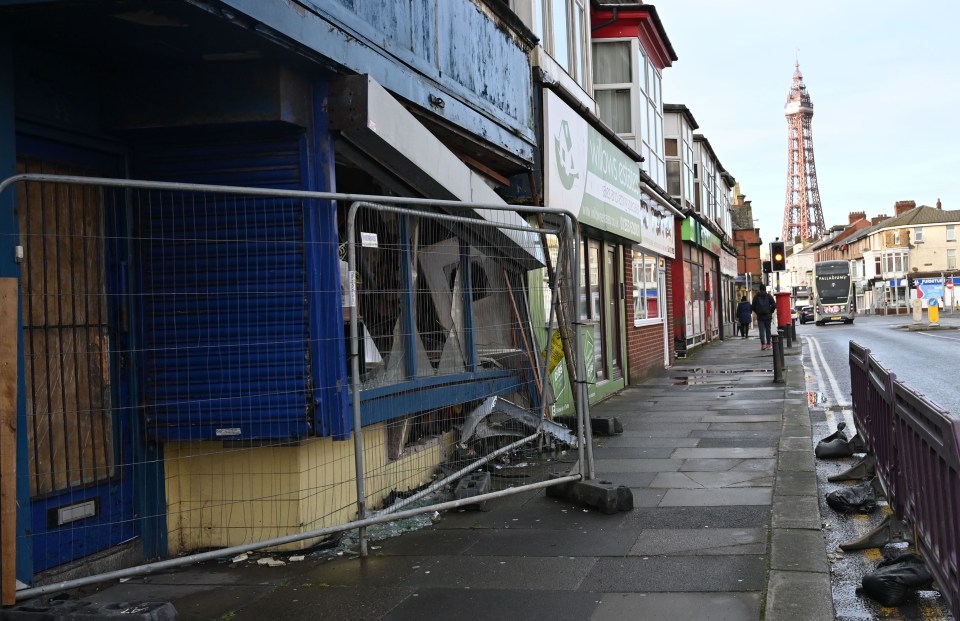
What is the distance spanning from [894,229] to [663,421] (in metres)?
95.5

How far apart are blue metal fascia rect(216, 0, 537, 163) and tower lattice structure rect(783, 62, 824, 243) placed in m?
176

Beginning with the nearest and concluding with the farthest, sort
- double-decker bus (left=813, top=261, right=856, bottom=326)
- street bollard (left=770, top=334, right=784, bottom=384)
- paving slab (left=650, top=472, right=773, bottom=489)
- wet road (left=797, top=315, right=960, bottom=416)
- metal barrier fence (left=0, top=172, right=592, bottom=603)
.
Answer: metal barrier fence (left=0, top=172, right=592, bottom=603) → paving slab (left=650, top=472, right=773, bottom=489) → wet road (left=797, top=315, right=960, bottom=416) → street bollard (left=770, top=334, right=784, bottom=384) → double-decker bus (left=813, top=261, right=856, bottom=326)

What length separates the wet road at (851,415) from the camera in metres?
4.42

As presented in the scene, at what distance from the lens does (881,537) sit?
5.43m

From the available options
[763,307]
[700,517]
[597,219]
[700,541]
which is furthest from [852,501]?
[763,307]

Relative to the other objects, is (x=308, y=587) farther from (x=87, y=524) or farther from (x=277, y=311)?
(x=277, y=311)

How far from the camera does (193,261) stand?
5723 mm

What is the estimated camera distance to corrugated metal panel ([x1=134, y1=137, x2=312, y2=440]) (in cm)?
568

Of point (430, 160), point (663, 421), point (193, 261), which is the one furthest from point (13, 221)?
point (663, 421)

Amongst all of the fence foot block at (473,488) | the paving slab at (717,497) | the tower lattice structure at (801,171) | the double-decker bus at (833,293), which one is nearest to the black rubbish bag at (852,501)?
the paving slab at (717,497)

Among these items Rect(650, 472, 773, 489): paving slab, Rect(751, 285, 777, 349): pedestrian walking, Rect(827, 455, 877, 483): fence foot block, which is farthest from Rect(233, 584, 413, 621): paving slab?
Rect(751, 285, 777, 349): pedestrian walking

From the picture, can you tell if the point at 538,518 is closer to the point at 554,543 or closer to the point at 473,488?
the point at 473,488

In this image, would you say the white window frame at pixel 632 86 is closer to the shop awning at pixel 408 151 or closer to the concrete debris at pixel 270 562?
the shop awning at pixel 408 151

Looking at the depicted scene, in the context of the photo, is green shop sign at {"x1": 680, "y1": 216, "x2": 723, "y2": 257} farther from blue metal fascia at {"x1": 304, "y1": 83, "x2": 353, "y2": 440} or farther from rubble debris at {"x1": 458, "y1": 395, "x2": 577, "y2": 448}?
blue metal fascia at {"x1": 304, "y1": 83, "x2": 353, "y2": 440}
